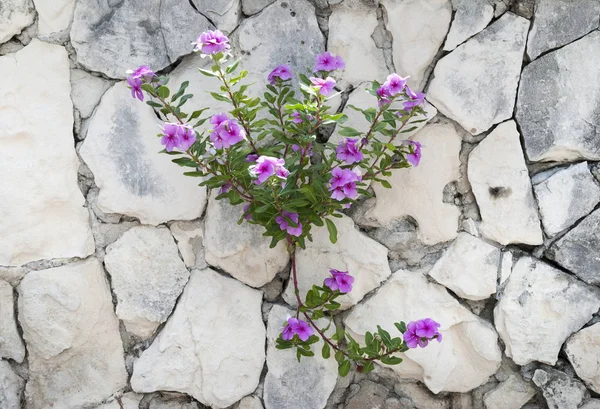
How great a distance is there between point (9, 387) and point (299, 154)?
1.08 m

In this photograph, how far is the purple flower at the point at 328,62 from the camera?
2.13 meters

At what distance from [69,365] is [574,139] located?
5.35 ft

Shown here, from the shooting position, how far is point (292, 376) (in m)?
2.33

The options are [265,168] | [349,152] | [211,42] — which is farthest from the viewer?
[349,152]

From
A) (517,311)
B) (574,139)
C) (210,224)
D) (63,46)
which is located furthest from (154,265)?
(574,139)

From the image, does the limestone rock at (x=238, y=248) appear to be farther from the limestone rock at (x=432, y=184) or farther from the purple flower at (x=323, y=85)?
the purple flower at (x=323, y=85)

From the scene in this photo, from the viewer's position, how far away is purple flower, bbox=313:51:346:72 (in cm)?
213

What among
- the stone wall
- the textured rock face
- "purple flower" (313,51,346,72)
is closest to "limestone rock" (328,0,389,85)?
the stone wall

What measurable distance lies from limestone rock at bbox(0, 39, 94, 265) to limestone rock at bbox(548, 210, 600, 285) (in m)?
1.41

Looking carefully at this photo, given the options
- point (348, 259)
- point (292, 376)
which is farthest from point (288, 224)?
point (292, 376)

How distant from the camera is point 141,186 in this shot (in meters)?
2.22

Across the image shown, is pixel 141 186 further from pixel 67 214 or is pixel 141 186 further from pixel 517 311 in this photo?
pixel 517 311

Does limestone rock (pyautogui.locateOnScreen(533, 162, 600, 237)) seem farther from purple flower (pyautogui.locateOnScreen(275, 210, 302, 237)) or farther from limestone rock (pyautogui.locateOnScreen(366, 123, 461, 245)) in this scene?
purple flower (pyautogui.locateOnScreen(275, 210, 302, 237))

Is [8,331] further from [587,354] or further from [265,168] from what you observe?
[587,354]
